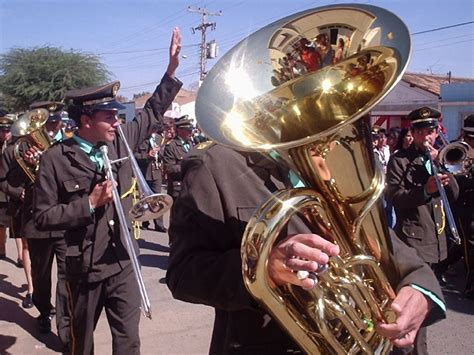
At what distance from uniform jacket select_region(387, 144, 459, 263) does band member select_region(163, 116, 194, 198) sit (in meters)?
4.65

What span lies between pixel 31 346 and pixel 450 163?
3724mm

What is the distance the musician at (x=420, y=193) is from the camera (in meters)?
3.63

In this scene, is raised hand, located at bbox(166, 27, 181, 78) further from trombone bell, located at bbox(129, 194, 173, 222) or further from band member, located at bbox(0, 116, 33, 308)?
band member, located at bbox(0, 116, 33, 308)

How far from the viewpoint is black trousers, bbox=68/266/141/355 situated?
287 centimetres

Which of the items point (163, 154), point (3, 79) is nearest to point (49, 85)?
point (3, 79)

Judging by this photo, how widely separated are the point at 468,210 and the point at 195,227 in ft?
15.4

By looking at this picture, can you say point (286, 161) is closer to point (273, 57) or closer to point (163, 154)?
point (273, 57)

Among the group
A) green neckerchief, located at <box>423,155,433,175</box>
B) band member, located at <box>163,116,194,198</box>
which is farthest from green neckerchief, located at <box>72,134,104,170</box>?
band member, located at <box>163,116,194,198</box>

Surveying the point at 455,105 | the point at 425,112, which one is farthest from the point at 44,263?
the point at 455,105

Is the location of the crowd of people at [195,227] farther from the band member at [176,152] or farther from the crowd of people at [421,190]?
the band member at [176,152]

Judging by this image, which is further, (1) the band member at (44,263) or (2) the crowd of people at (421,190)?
(1) the band member at (44,263)

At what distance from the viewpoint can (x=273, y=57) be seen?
166 cm

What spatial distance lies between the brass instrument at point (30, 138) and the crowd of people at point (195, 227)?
30 millimetres

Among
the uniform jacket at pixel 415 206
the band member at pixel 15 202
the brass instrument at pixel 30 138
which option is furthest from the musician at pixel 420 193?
the band member at pixel 15 202
